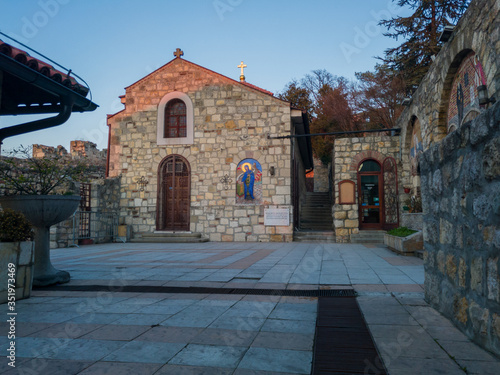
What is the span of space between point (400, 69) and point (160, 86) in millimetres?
11764

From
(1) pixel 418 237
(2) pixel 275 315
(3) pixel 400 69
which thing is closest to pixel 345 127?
(3) pixel 400 69

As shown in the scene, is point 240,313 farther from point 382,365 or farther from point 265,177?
point 265,177

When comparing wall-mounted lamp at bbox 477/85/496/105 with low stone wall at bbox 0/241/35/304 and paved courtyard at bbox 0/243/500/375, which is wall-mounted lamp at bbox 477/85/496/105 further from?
low stone wall at bbox 0/241/35/304

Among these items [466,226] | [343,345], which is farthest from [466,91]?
[343,345]

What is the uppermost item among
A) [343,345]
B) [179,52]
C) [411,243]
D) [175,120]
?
[179,52]

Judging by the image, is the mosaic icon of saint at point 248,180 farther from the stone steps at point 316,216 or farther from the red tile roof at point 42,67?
the red tile roof at point 42,67

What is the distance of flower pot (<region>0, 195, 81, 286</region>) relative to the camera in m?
4.79

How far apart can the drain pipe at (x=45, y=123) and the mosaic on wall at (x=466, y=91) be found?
7346mm

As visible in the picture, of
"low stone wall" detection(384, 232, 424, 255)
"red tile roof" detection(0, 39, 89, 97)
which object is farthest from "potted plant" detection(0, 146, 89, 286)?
"low stone wall" detection(384, 232, 424, 255)

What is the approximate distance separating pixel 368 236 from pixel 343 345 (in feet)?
34.8

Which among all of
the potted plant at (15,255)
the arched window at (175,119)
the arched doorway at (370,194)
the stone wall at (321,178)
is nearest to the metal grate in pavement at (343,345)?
the potted plant at (15,255)

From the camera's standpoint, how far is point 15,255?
411 centimetres

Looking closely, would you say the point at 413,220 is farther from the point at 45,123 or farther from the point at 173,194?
the point at 45,123

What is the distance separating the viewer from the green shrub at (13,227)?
4089 millimetres
